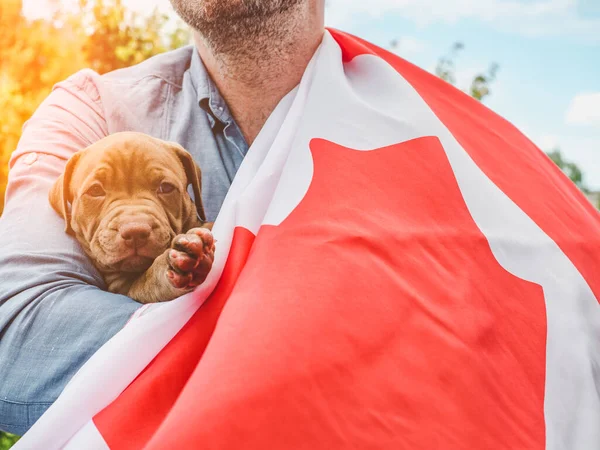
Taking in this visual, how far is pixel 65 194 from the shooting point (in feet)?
3.61

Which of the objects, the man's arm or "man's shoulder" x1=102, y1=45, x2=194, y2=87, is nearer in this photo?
the man's arm

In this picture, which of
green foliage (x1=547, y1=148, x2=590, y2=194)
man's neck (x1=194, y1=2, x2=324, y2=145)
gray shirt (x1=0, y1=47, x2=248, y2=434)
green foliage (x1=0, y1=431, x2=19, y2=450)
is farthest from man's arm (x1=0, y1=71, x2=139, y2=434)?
green foliage (x1=547, y1=148, x2=590, y2=194)

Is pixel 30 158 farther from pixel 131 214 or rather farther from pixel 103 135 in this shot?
pixel 131 214

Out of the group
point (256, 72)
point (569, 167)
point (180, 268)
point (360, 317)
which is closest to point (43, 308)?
point (180, 268)

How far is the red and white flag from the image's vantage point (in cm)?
94

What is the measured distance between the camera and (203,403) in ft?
2.99

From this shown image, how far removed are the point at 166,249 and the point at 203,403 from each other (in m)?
0.26

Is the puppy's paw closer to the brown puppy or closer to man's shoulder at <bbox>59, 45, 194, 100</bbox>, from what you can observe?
the brown puppy

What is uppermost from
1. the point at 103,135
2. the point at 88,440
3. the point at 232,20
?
the point at 232,20

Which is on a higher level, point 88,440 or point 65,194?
point 65,194

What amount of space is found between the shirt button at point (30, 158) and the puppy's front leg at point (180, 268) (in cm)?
34

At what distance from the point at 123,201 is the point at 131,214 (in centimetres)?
3

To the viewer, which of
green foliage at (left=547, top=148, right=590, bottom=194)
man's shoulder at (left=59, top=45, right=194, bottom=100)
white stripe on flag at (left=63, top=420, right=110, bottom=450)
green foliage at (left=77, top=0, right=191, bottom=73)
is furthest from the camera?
green foliage at (left=547, top=148, right=590, bottom=194)

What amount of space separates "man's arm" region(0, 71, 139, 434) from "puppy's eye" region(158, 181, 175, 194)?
0.56 ft
